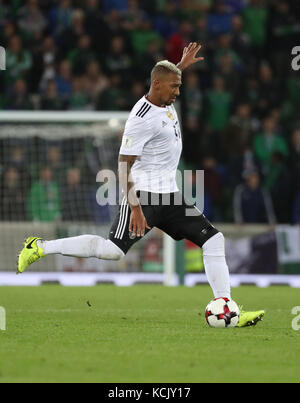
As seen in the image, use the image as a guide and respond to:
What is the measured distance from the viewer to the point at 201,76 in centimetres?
2041

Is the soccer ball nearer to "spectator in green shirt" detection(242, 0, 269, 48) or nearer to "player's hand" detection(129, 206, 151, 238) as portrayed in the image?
"player's hand" detection(129, 206, 151, 238)

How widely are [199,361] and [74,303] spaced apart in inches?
198

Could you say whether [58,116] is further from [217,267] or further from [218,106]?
[217,267]

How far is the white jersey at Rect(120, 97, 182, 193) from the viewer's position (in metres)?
9.41

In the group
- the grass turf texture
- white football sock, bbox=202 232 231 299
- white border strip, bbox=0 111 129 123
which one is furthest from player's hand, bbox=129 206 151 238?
white border strip, bbox=0 111 129 123

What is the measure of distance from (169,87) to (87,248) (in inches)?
62.4

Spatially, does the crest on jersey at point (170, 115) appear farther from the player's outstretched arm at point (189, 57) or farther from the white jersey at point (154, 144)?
the player's outstretched arm at point (189, 57)

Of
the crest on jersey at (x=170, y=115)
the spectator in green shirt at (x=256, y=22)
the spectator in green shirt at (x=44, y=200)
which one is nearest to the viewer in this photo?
the crest on jersey at (x=170, y=115)

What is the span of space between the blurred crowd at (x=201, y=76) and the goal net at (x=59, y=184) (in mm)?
109

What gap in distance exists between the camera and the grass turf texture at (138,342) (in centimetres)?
671

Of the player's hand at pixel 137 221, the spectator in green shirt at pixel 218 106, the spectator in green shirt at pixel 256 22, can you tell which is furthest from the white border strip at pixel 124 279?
the player's hand at pixel 137 221

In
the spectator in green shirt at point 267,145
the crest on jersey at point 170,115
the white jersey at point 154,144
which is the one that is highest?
the spectator in green shirt at point 267,145

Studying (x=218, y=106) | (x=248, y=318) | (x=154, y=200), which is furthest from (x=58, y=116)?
(x=248, y=318)
